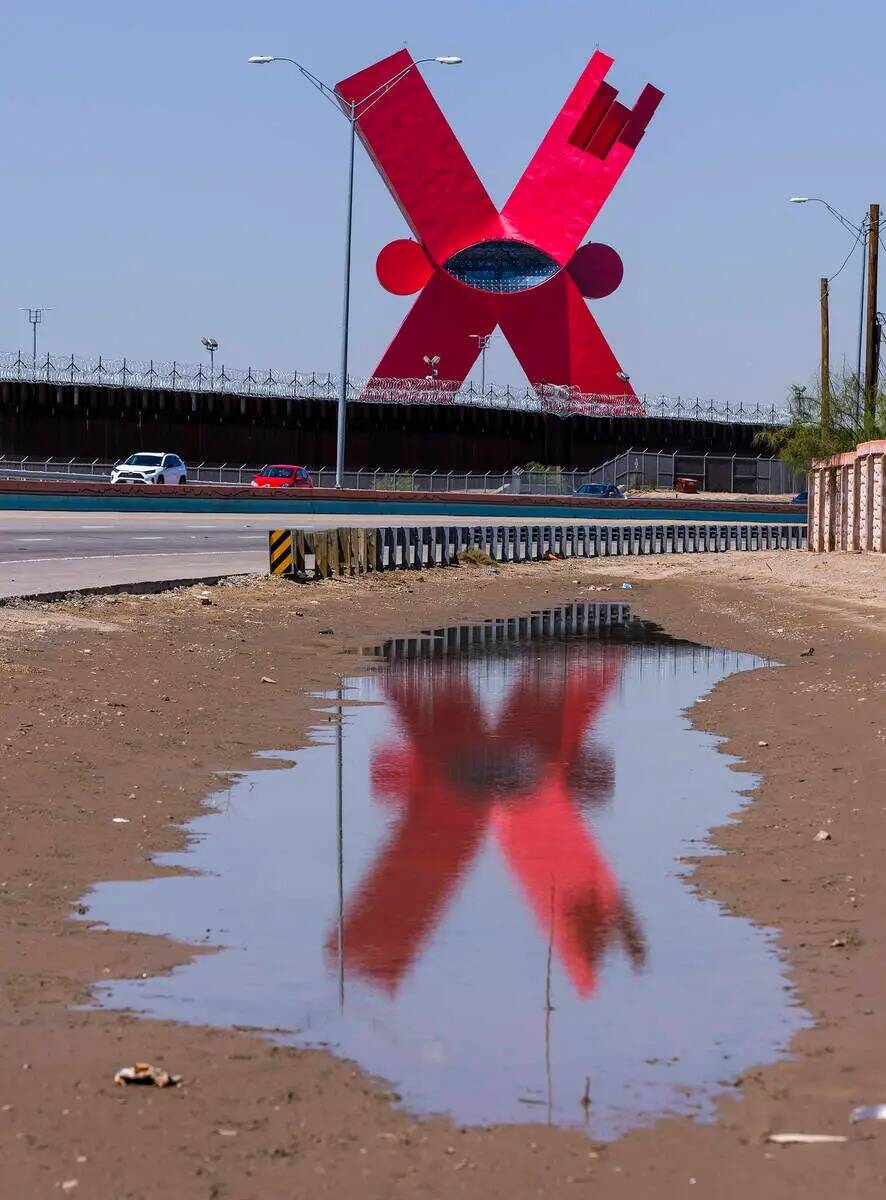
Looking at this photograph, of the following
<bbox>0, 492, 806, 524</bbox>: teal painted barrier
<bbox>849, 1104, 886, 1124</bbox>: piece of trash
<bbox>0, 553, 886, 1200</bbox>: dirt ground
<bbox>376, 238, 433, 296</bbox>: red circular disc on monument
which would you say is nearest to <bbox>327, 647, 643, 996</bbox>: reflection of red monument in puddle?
<bbox>0, 553, 886, 1200</bbox>: dirt ground

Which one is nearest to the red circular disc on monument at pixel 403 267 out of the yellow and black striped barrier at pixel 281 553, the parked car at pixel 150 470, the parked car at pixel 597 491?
the parked car at pixel 597 491

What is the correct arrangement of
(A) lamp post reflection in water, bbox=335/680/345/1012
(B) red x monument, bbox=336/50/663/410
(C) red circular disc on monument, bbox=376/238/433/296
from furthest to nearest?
(C) red circular disc on monument, bbox=376/238/433/296 → (B) red x monument, bbox=336/50/663/410 → (A) lamp post reflection in water, bbox=335/680/345/1012

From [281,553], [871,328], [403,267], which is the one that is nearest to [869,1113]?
[281,553]

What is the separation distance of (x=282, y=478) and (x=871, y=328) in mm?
27662

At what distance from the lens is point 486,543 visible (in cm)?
4731

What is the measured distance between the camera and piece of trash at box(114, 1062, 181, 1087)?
5.57 meters

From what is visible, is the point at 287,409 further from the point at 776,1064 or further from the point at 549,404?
the point at 776,1064

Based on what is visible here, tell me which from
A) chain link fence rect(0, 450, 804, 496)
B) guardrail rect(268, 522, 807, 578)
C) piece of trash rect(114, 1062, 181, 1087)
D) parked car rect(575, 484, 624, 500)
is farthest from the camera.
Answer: parked car rect(575, 484, 624, 500)

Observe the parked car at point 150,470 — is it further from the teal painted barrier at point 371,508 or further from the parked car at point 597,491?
the parked car at point 597,491

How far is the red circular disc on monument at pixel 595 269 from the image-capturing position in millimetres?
103938

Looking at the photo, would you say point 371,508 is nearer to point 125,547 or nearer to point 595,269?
point 125,547

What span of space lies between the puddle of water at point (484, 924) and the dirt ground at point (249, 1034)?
204 millimetres

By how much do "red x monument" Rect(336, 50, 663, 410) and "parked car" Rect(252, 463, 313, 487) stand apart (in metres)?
25.0

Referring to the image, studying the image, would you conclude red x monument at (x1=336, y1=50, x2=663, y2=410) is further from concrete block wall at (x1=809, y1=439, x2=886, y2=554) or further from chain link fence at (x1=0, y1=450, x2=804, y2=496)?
concrete block wall at (x1=809, y1=439, x2=886, y2=554)
